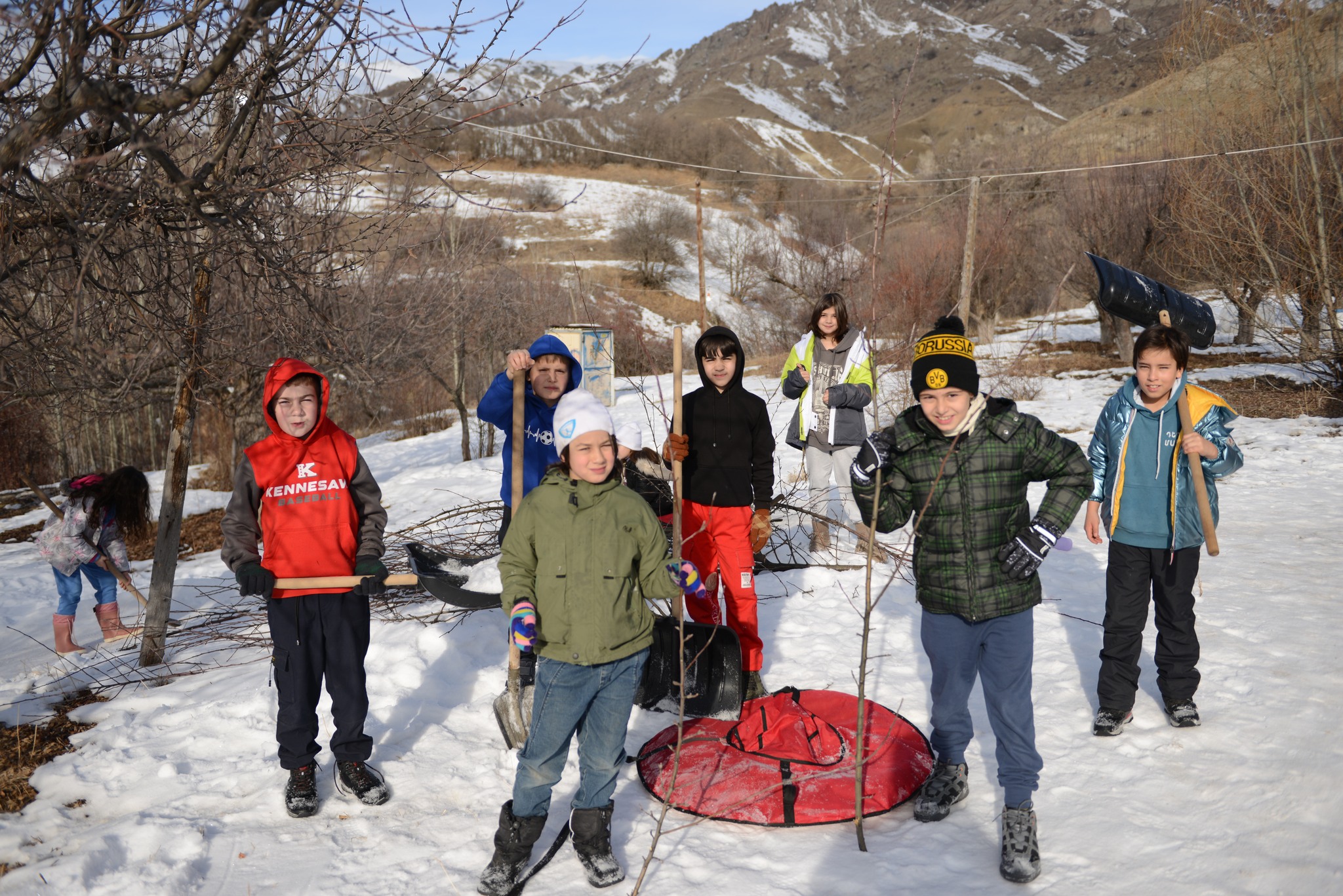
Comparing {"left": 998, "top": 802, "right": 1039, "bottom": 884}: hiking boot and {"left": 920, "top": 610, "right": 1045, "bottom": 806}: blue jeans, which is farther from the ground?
{"left": 920, "top": 610, "right": 1045, "bottom": 806}: blue jeans

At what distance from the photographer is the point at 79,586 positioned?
20.4 ft

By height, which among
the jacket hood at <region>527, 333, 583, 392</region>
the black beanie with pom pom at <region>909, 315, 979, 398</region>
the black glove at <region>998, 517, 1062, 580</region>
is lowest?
the black glove at <region>998, 517, 1062, 580</region>

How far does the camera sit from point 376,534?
11.7 ft

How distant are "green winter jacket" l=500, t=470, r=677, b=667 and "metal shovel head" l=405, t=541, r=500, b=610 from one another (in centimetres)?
88

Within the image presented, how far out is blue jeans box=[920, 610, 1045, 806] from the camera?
2998mm

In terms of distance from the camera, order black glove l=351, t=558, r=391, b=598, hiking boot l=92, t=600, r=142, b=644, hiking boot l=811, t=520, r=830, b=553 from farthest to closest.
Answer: hiking boot l=811, t=520, r=830, b=553 → hiking boot l=92, t=600, r=142, b=644 → black glove l=351, t=558, r=391, b=598

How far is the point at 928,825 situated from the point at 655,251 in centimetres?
3695

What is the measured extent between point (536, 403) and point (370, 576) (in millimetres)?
1200

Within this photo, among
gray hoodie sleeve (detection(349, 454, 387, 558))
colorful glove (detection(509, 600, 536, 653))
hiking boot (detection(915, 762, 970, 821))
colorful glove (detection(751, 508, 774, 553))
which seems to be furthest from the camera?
colorful glove (detection(751, 508, 774, 553))

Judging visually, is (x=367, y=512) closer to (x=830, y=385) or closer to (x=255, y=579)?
(x=255, y=579)

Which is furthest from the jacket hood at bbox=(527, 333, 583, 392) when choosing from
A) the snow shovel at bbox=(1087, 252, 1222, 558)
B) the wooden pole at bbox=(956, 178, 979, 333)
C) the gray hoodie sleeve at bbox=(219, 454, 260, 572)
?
the wooden pole at bbox=(956, 178, 979, 333)

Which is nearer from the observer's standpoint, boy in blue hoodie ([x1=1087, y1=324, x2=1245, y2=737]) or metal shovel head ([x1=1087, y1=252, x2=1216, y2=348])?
boy in blue hoodie ([x1=1087, y1=324, x2=1245, y2=737])

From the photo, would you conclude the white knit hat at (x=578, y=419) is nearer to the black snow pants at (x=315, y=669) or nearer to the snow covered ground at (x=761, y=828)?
the black snow pants at (x=315, y=669)

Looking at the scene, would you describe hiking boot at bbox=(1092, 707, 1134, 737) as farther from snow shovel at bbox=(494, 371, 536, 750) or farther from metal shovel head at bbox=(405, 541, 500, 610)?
metal shovel head at bbox=(405, 541, 500, 610)
